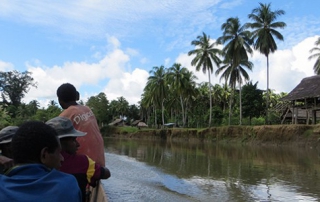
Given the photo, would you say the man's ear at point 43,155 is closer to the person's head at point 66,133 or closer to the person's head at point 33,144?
the person's head at point 33,144

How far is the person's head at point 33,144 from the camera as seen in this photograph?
5.67ft

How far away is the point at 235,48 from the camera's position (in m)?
41.1

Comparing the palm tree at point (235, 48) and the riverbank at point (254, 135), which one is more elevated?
the palm tree at point (235, 48)

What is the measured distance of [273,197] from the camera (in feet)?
31.8

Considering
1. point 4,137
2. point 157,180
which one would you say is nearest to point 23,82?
point 157,180

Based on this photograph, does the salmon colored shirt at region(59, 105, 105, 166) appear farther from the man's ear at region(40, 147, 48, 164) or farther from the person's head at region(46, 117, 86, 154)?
the man's ear at region(40, 147, 48, 164)

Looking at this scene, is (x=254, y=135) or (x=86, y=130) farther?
(x=254, y=135)

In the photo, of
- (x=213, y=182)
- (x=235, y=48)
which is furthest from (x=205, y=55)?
(x=213, y=182)

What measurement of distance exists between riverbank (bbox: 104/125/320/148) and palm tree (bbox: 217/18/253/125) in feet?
24.5

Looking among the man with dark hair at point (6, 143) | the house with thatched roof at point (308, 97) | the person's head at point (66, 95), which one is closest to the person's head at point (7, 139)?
the man with dark hair at point (6, 143)

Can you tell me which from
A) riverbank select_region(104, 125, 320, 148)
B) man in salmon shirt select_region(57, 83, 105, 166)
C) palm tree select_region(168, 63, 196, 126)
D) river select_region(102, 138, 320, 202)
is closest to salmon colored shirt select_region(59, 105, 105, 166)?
man in salmon shirt select_region(57, 83, 105, 166)

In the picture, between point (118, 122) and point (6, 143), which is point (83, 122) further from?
point (118, 122)

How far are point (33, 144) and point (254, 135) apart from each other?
35.4 metres

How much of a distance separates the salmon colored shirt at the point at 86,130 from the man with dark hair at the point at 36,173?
4.69 feet
